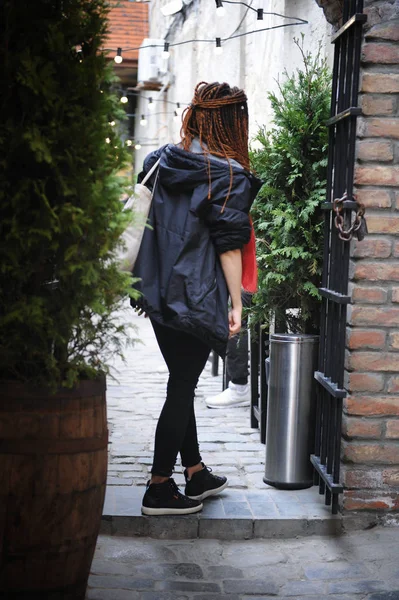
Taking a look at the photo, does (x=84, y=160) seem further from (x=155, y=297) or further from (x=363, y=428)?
(x=363, y=428)

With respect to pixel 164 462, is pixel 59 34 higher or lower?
higher

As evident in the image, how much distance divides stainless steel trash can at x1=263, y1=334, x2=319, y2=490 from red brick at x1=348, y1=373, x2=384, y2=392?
0.50 meters

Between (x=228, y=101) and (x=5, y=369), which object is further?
(x=228, y=101)

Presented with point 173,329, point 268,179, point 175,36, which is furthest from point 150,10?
point 173,329

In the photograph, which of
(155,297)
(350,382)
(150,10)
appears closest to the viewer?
(155,297)

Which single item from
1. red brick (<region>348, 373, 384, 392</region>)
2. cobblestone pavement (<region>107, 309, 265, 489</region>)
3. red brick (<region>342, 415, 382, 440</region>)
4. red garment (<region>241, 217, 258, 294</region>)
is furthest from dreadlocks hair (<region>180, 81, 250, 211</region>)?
red brick (<region>342, 415, 382, 440</region>)

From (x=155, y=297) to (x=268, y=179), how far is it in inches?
55.2

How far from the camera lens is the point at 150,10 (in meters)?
19.2

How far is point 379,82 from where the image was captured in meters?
3.96

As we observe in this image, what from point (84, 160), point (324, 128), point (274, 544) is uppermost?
point (324, 128)

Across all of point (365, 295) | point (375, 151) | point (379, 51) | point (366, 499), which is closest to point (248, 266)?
point (365, 295)

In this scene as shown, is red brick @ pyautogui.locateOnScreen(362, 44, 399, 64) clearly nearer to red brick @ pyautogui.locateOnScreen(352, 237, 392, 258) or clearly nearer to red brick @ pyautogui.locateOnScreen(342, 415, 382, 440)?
red brick @ pyautogui.locateOnScreen(352, 237, 392, 258)

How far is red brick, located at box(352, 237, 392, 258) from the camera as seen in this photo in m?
4.03

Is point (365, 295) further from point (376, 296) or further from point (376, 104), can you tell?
point (376, 104)
